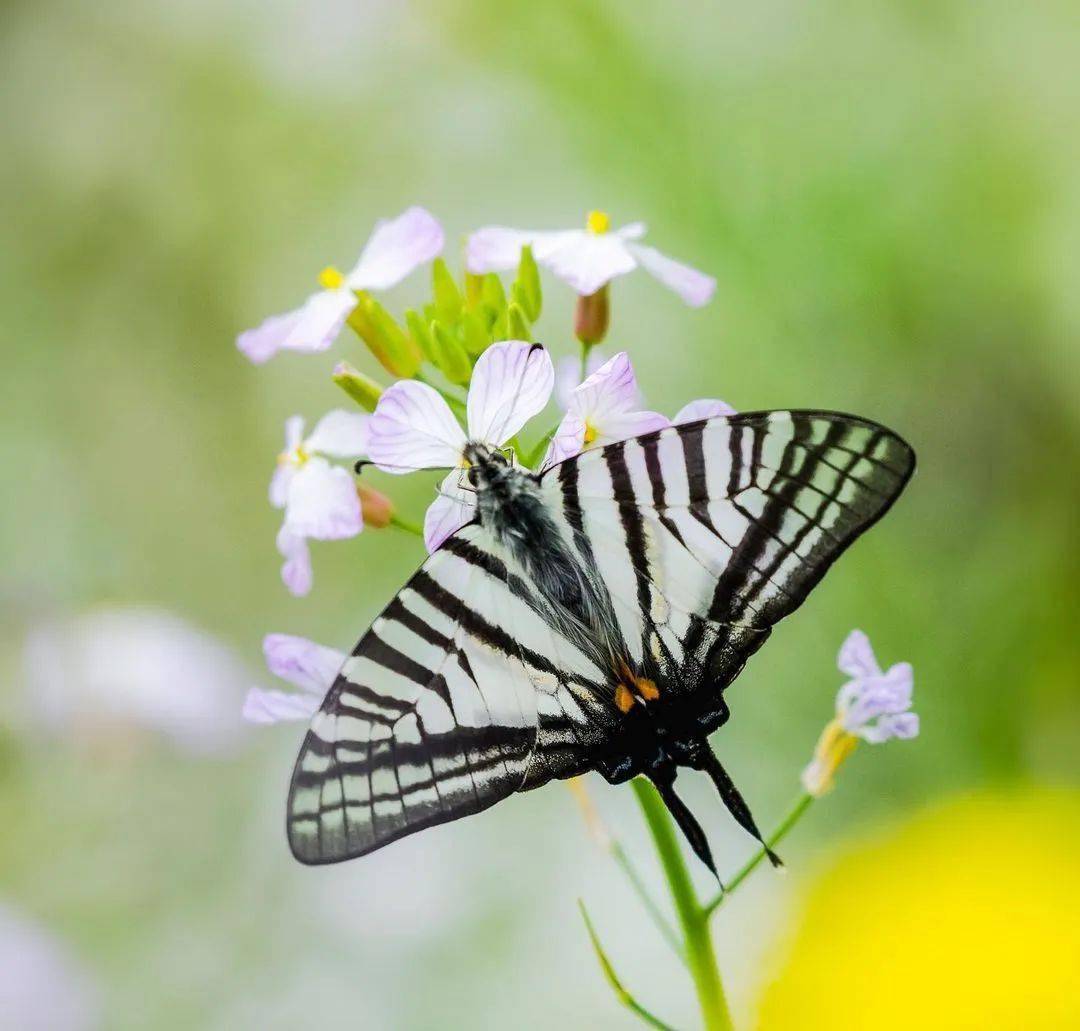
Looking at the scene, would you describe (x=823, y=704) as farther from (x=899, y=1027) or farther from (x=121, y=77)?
(x=121, y=77)

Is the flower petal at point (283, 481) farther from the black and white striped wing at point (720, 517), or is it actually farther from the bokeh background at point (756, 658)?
the bokeh background at point (756, 658)

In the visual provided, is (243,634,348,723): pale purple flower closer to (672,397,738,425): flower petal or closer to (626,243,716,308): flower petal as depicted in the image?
(672,397,738,425): flower petal

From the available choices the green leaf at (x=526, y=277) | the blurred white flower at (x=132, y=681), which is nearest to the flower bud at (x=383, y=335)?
the green leaf at (x=526, y=277)

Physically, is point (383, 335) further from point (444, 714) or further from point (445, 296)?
point (444, 714)

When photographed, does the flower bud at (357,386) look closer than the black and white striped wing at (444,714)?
No

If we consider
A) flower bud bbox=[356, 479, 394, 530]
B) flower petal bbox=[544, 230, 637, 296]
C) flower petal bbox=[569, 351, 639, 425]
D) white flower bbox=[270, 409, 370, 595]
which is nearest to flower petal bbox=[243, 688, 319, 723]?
white flower bbox=[270, 409, 370, 595]

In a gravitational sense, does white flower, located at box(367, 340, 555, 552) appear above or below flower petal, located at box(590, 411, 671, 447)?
above

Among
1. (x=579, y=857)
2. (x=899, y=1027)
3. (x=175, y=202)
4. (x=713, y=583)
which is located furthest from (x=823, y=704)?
(x=175, y=202)
